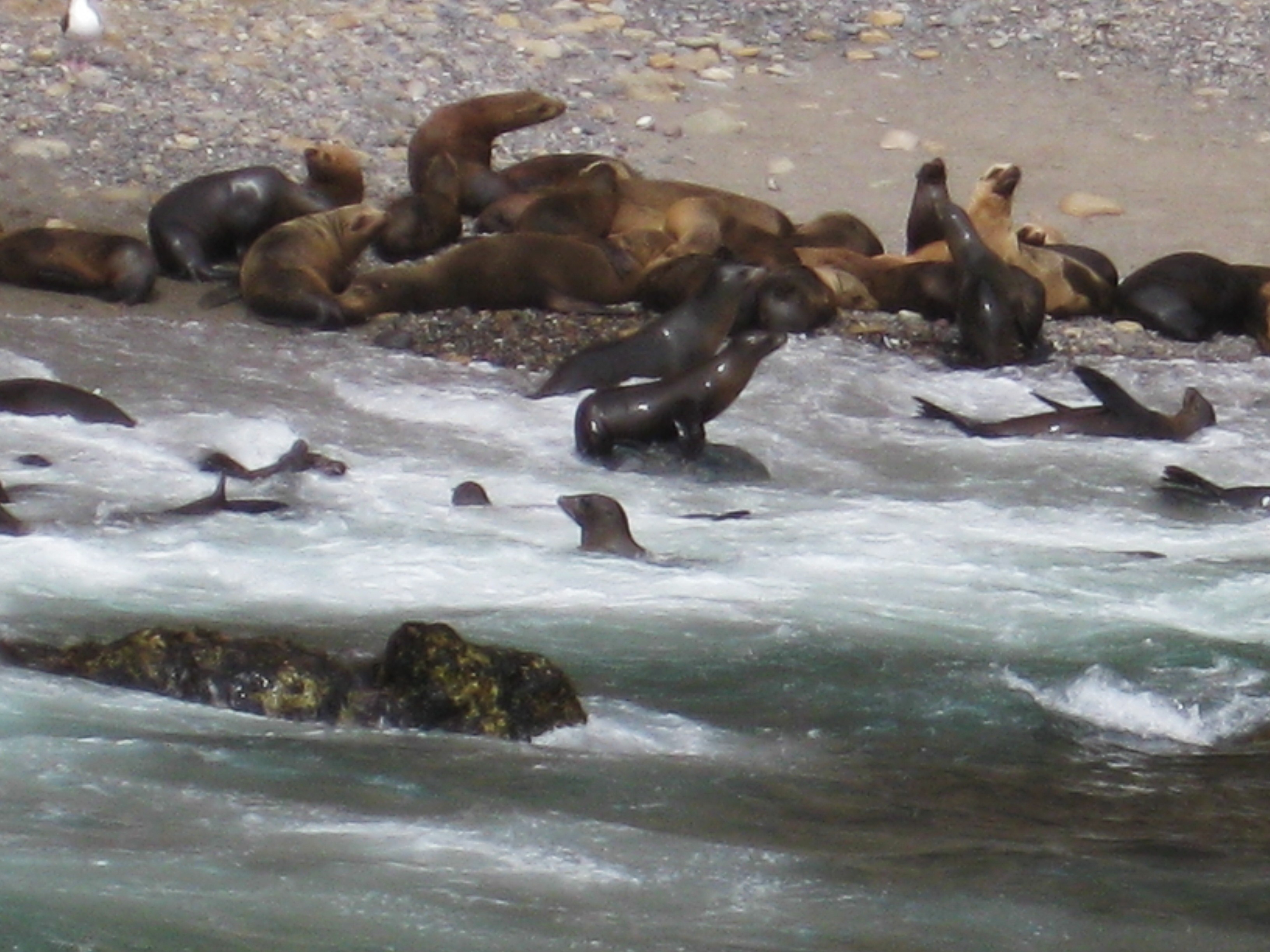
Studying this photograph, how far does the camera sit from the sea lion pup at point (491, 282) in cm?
940

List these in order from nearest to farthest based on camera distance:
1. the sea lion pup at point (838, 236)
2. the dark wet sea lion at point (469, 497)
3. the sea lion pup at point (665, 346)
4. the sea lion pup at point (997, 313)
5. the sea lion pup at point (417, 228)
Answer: the dark wet sea lion at point (469, 497) < the sea lion pup at point (665, 346) < the sea lion pup at point (997, 313) < the sea lion pup at point (417, 228) < the sea lion pup at point (838, 236)

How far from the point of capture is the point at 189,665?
475 cm

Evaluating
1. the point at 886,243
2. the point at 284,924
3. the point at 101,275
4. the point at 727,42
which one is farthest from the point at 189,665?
the point at 727,42

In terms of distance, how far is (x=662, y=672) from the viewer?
5.21m

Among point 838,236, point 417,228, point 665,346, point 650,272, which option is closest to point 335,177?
point 417,228

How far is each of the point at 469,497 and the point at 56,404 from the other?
5.10ft

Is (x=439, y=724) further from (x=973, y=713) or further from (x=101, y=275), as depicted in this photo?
(x=101, y=275)

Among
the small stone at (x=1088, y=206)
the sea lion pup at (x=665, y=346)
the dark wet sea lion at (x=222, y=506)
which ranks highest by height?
the small stone at (x=1088, y=206)

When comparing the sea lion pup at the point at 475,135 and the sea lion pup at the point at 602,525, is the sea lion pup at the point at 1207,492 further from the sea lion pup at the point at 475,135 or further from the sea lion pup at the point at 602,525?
the sea lion pup at the point at 475,135

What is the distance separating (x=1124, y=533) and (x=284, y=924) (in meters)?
4.13

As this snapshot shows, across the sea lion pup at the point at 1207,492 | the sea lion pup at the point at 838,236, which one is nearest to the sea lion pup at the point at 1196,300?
the sea lion pup at the point at 838,236

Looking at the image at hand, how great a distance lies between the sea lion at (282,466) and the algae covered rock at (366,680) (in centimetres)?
222

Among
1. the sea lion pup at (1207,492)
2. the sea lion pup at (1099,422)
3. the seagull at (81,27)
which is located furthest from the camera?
the seagull at (81,27)

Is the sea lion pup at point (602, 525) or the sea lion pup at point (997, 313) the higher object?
the sea lion pup at point (997, 313)
